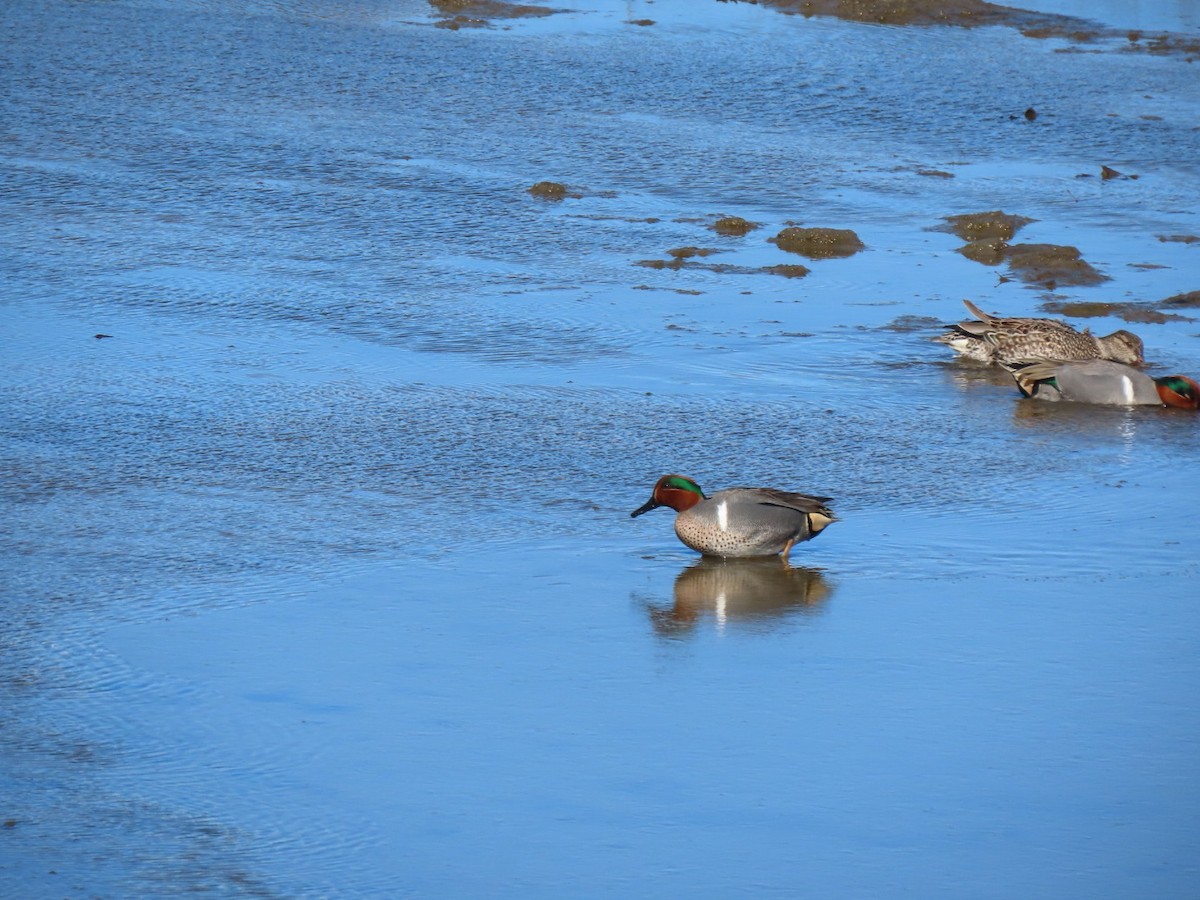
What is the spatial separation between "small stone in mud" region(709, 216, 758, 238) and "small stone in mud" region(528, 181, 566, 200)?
1328 mm

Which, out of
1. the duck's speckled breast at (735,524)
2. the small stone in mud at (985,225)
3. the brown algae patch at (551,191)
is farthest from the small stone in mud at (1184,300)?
the duck's speckled breast at (735,524)

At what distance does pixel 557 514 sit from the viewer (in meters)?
7.82

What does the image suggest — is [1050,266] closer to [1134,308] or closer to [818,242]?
[1134,308]

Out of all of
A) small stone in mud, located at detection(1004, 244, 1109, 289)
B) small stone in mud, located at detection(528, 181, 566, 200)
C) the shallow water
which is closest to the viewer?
the shallow water

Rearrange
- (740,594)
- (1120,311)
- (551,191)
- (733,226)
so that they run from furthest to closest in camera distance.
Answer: (551,191) < (733,226) < (1120,311) < (740,594)

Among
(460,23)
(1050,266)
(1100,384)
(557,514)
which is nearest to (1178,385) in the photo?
(1100,384)

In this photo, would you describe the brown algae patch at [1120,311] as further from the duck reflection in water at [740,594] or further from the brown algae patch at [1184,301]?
the duck reflection in water at [740,594]

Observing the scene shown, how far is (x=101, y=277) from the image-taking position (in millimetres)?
11289

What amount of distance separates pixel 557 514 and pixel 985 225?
21.2 ft

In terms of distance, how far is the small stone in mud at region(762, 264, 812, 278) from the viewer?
1209cm

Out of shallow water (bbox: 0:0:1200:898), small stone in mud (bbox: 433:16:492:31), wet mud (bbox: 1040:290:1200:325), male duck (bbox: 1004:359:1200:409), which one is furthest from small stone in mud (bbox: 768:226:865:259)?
small stone in mud (bbox: 433:16:492:31)

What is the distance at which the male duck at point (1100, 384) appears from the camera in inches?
385

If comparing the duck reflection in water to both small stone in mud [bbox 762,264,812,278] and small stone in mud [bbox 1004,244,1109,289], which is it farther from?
small stone in mud [bbox 1004,244,1109,289]

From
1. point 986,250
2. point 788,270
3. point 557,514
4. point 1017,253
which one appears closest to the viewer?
point 557,514
